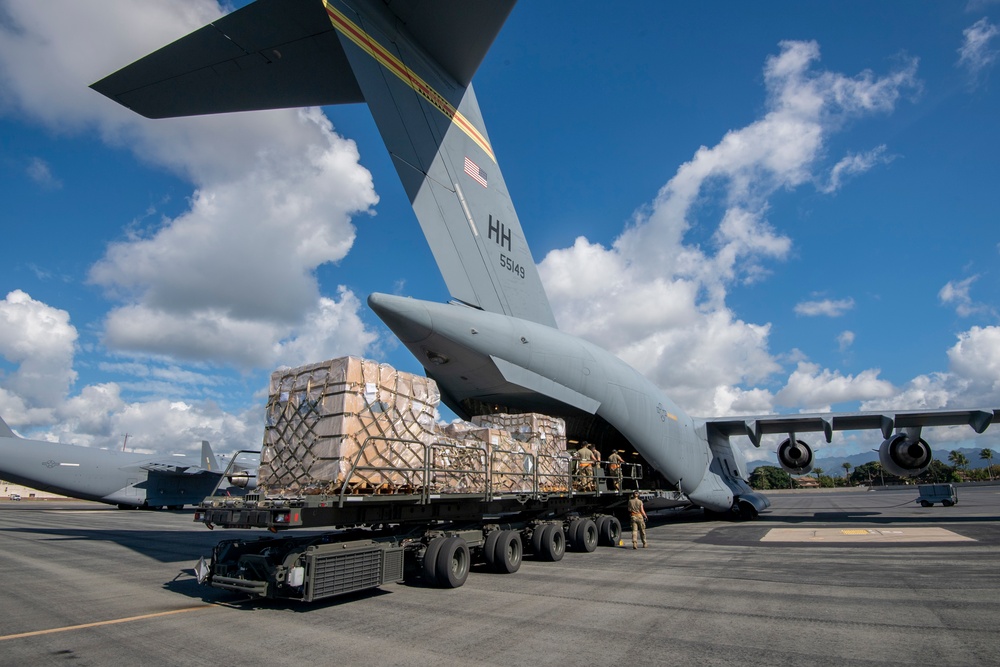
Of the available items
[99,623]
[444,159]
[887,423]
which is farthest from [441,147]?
[887,423]

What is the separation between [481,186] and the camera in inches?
491

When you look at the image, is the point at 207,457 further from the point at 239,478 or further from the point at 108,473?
the point at 239,478

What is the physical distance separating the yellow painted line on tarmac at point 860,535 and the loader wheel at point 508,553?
7941 mm

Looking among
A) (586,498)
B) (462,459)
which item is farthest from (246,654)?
(586,498)

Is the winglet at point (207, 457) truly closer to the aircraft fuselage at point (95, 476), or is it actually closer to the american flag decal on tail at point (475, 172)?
the aircraft fuselage at point (95, 476)

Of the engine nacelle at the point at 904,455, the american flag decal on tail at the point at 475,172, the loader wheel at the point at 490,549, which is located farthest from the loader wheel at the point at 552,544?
the engine nacelle at the point at 904,455

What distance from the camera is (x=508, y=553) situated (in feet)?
32.1

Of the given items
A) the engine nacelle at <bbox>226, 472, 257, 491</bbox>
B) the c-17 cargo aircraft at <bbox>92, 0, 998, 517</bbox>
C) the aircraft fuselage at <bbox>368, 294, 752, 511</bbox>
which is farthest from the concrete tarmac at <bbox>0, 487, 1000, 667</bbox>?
the c-17 cargo aircraft at <bbox>92, 0, 998, 517</bbox>

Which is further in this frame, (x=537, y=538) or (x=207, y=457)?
(x=207, y=457)

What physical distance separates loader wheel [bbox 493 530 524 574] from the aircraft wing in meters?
13.0

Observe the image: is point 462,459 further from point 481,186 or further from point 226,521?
point 481,186

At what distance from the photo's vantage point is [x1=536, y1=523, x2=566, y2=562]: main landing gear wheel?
11.1 m

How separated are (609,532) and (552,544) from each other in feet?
10.4

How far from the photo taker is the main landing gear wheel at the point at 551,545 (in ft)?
36.4
